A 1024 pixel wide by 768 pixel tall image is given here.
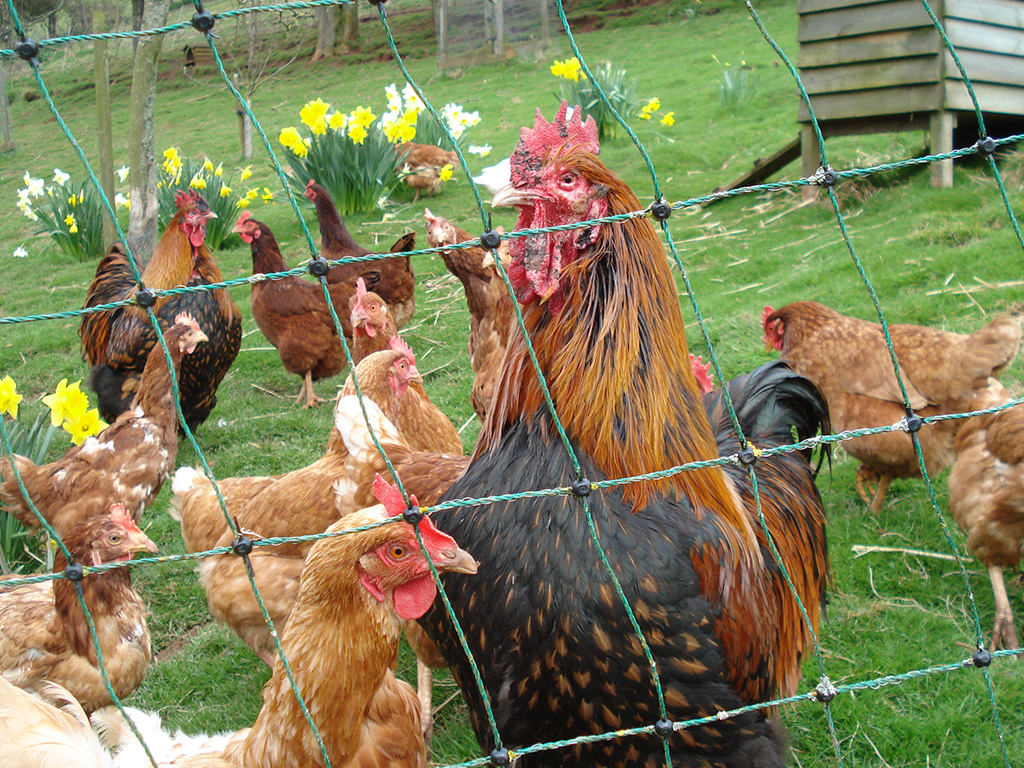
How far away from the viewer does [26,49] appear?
1419 mm

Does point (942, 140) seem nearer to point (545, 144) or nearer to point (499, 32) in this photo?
point (545, 144)

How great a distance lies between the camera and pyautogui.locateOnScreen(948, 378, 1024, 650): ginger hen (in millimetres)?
3369

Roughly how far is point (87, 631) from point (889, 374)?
13.0ft

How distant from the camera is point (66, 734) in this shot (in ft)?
6.60

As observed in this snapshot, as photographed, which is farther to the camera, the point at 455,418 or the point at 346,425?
the point at 455,418

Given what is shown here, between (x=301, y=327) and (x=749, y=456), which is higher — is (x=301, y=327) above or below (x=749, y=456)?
below

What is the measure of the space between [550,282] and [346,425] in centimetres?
161

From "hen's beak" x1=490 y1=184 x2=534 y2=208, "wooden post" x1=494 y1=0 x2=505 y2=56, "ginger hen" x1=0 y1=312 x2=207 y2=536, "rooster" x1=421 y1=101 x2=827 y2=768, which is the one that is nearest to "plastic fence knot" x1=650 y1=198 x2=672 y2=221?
"rooster" x1=421 y1=101 x2=827 y2=768

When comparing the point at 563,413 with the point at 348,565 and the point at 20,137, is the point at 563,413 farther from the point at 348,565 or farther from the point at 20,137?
the point at 20,137

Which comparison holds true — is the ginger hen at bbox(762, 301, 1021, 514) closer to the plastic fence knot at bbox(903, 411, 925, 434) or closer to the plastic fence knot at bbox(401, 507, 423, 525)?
the plastic fence knot at bbox(903, 411, 925, 434)

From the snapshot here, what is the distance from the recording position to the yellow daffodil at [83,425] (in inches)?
164

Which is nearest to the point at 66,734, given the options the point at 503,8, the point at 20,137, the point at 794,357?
the point at 794,357

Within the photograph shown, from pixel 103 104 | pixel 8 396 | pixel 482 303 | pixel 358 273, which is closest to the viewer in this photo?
pixel 8 396

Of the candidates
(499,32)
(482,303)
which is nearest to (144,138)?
(482,303)
